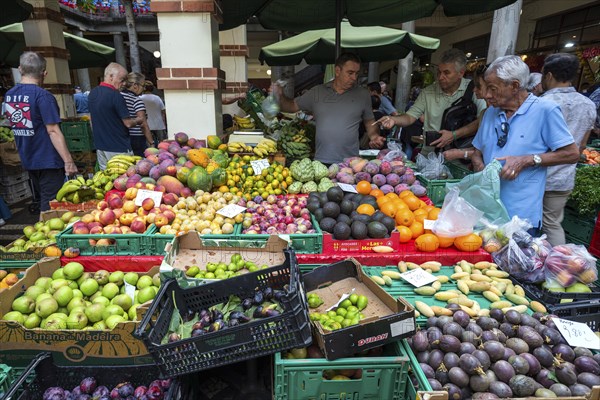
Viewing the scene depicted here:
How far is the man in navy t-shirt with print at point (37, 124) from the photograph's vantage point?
165 inches

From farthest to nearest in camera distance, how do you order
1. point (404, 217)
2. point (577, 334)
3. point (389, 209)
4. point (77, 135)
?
Result: point (77, 135), point (389, 209), point (404, 217), point (577, 334)

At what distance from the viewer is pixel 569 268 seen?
231cm

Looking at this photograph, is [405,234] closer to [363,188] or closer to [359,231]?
[359,231]

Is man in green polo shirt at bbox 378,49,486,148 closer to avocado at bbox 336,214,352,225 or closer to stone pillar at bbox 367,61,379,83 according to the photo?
avocado at bbox 336,214,352,225

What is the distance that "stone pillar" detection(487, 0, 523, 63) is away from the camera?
6875 mm

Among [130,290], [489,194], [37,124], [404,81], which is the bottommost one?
[130,290]

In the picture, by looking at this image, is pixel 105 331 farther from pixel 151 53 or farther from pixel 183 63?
pixel 151 53

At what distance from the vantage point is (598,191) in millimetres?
3875

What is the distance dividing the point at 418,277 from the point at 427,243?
14.1 inches

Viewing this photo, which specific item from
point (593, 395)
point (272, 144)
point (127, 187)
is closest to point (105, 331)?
point (127, 187)

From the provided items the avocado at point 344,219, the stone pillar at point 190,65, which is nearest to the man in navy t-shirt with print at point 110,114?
the stone pillar at point 190,65

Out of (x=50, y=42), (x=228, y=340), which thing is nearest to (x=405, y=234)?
(x=228, y=340)

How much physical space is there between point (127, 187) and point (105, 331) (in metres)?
1.76

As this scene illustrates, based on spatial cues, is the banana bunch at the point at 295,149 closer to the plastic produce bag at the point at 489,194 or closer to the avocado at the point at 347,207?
the avocado at the point at 347,207
